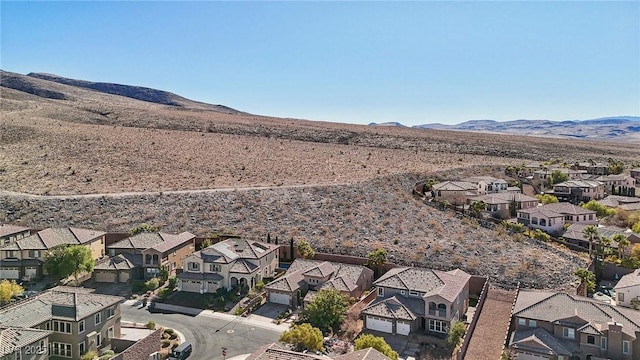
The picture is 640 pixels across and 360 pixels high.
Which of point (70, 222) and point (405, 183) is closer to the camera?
point (70, 222)

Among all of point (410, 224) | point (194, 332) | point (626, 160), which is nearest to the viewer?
point (194, 332)

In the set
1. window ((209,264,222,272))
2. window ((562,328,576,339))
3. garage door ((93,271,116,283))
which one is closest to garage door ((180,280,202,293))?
window ((209,264,222,272))

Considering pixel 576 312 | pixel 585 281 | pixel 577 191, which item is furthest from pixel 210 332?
pixel 577 191

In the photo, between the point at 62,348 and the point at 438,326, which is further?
the point at 438,326

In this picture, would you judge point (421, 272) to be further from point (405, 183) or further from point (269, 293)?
point (405, 183)

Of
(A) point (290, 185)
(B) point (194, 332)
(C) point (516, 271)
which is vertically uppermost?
(A) point (290, 185)

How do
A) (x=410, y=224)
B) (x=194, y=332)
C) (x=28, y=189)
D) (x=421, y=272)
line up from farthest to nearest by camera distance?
(x=28, y=189) < (x=410, y=224) < (x=421, y=272) < (x=194, y=332)

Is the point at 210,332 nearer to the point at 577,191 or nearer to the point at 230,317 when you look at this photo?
the point at 230,317

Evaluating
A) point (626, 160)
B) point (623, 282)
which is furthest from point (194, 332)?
point (626, 160)
